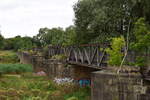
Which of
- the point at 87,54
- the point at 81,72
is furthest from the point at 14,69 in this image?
the point at 87,54

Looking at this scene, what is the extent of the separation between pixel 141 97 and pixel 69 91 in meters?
7.76

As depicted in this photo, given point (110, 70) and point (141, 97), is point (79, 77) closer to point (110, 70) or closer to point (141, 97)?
point (110, 70)

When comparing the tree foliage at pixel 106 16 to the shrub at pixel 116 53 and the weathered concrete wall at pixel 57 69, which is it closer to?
the weathered concrete wall at pixel 57 69

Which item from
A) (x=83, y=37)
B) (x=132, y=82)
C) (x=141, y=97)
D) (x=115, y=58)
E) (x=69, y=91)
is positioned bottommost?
(x=69, y=91)

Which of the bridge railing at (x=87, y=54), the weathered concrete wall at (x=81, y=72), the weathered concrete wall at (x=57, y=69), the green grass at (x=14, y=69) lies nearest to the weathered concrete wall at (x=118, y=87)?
the bridge railing at (x=87, y=54)

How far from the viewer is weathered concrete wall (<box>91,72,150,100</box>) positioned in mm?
7008

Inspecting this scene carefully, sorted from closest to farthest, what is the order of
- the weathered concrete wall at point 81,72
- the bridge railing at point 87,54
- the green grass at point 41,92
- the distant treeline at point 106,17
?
the bridge railing at point 87,54, the green grass at point 41,92, the distant treeline at point 106,17, the weathered concrete wall at point 81,72

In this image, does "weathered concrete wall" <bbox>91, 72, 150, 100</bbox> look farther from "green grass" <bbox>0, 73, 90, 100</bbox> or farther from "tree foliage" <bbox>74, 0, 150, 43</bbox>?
"tree foliage" <bbox>74, 0, 150, 43</bbox>

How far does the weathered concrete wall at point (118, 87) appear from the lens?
7008mm

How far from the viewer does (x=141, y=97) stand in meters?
6.97

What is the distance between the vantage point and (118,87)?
7.44m

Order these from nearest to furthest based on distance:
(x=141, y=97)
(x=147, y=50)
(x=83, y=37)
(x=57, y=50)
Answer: (x=141, y=97)
(x=147, y=50)
(x=83, y=37)
(x=57, y=50)

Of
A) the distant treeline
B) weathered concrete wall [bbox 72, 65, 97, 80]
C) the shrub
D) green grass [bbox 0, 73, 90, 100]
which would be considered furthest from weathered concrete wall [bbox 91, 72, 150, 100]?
weathered concrete wall [bbox 72, 65, 97, 80]

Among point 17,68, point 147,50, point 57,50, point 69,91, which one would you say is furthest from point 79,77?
point 147,50
